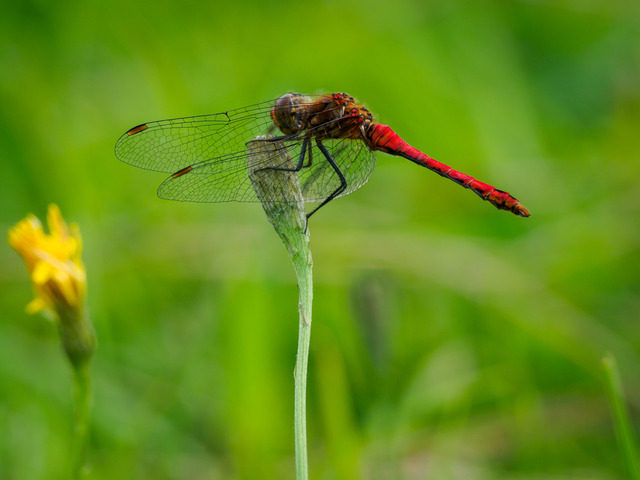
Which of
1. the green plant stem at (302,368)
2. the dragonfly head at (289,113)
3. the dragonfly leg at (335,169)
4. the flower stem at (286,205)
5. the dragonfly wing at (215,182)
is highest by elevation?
the dragonfly head at (289,113)

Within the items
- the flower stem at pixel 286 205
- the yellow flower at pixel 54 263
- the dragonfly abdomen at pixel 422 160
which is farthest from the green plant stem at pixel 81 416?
the dragonfly abdomen at pixel 422 160

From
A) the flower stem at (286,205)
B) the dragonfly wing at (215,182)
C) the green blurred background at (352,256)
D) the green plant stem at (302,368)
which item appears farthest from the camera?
the green blurred background at (352,256)

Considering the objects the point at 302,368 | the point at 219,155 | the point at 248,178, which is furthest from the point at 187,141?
the point at 302,368

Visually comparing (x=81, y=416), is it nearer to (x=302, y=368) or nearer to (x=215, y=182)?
(x=302, y=368)

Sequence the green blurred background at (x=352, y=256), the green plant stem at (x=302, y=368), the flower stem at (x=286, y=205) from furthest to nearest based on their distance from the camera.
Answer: the green blurred background at (x=352, y=256)
the flower stem at (x=286, y=205)
the green plant stem at (x=302, y=368)

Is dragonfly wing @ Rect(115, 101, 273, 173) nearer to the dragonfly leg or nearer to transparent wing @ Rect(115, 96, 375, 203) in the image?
transparent wing @ Rect(115, 96, 375, 203)

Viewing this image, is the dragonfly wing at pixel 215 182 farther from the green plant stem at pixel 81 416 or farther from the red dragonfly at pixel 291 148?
the green plant stem at pixel 81 416

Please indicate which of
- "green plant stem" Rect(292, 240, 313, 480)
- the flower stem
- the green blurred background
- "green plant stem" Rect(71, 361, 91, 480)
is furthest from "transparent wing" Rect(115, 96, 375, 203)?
"green plant stem" Rect(292, 240, 313, 480)

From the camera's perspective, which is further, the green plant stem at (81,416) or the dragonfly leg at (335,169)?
the dragonfly leg at (335,169)
